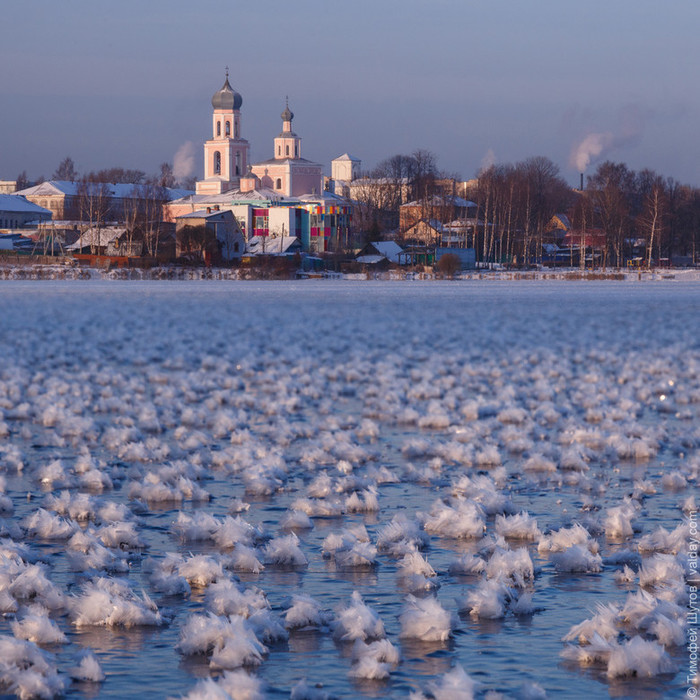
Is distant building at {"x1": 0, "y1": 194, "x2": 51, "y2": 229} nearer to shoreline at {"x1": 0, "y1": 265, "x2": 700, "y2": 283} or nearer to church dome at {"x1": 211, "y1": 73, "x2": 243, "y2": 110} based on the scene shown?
church dome at {"x1": 211, "y1": 73, "x2": 243, "y2": 110}

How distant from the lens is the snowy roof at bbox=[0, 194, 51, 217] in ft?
479

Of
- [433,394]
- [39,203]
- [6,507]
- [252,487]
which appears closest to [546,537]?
[252,487]

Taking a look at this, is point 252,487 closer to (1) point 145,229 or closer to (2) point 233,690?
(2) point 233,690

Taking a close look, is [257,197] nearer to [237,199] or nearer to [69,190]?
[237,199]

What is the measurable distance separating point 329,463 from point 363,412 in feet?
10.7

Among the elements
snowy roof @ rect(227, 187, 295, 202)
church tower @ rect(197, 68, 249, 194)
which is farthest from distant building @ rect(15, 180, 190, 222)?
snowy roof @ rect(227, 187, 295, 202)

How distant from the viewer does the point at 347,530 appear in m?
6.99

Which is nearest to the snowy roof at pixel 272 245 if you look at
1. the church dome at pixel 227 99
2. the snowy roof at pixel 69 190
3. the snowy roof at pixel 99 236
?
the snowy roof at pixel 99 236

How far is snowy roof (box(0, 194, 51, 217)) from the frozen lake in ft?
444

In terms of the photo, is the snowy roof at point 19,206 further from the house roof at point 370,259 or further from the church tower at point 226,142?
the house roof at point 370,259

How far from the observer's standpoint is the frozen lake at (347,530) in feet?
16.0

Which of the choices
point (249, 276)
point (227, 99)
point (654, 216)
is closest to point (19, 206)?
point (227, 99)

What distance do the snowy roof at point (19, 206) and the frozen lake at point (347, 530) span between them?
135m

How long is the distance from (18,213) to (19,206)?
1.18 metres
